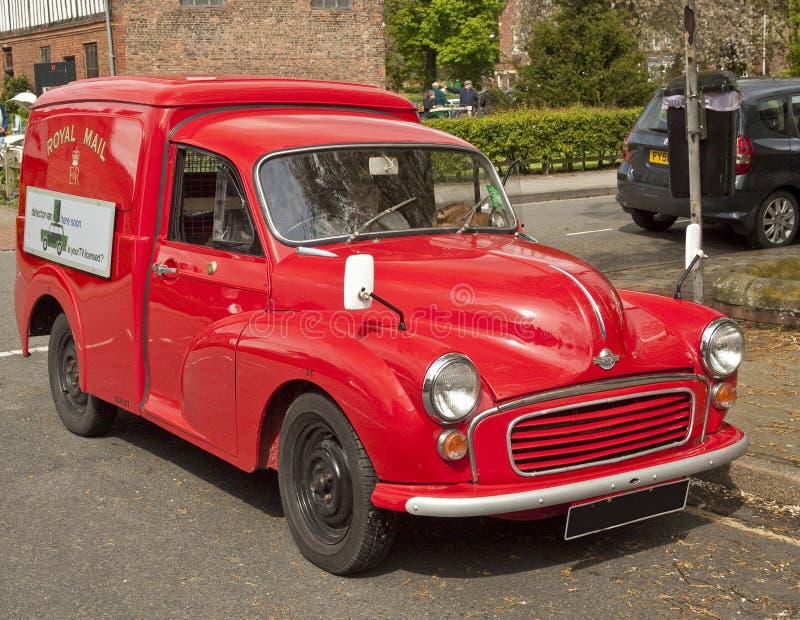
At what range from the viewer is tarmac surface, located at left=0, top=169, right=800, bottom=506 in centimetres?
557

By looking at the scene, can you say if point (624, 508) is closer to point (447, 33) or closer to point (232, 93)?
point (232, 93)

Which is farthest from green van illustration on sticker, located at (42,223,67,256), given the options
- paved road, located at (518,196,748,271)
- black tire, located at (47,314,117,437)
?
paved road, located at (518,196,748,271)

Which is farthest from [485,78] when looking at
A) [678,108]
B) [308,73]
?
[678,108]

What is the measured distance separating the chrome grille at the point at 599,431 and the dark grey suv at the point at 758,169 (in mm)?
8691

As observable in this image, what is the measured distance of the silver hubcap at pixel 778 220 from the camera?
44.1ft

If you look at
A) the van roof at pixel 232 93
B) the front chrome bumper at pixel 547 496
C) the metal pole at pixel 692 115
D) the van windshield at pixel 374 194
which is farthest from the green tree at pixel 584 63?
the front chrome bumper at pixel 547 496

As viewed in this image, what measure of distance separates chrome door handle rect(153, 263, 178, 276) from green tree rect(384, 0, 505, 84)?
71519 mm

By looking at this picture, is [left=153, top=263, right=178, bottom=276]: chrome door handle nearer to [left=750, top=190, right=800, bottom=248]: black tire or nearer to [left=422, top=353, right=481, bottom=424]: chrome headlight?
[left=422, top=353, right=481, bottom=424]: chrome headlight

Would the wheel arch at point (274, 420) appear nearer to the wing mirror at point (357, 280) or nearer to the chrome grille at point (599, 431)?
the wing mirror at point (357, 280)

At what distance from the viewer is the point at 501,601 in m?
4.46

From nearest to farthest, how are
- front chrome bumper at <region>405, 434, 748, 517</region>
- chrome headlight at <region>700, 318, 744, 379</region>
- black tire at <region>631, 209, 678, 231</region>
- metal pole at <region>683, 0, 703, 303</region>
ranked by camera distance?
front chrome bumper at <region>405, 434, 748, 517</region>
chrome headlight at <region>700, 318, 744, 379</region>
metal pole at <region>683, 0, 703, 303</region>
black tire at <region>631, 209, 678, 231</region>

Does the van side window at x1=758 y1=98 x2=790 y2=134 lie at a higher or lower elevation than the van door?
higher

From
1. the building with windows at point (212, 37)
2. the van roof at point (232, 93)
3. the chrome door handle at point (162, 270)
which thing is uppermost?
the building with windows at point (212, 37)

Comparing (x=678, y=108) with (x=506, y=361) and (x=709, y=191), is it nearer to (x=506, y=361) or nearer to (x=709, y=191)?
(x=709, y=191)
